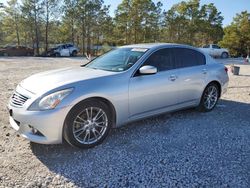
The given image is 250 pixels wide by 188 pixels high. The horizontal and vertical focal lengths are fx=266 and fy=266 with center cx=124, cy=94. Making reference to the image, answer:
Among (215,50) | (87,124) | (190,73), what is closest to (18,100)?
(87,124)

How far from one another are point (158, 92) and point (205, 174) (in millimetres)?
1722

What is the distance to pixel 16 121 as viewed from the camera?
3.75 m

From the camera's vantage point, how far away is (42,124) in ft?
11.3

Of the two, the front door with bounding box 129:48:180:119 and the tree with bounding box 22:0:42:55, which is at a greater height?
the tree with bounding box 22:0:42:55

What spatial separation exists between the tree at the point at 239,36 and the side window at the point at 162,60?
106ft

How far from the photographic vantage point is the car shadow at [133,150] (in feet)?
10.8

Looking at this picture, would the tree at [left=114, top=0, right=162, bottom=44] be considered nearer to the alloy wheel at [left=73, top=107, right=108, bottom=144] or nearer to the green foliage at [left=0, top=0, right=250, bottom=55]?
the green foliage at [left=0, top=0, right=250, bottom=55]

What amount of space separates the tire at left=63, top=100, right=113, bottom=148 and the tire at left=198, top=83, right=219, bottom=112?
2.48 m

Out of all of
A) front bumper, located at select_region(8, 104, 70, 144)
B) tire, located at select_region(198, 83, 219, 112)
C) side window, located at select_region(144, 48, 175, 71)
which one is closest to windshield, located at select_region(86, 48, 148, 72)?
side window, located at select_region(144, 48, 175, 71)

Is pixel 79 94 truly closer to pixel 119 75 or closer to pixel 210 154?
pixel 119 75

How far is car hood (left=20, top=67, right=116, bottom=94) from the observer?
12.2 ft

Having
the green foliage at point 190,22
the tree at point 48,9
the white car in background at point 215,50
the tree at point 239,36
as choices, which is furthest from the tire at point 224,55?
the tree at point 48,9

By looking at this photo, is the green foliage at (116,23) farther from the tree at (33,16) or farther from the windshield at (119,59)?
the windshield at (119,59)

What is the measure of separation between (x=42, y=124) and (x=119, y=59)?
1.93 m
